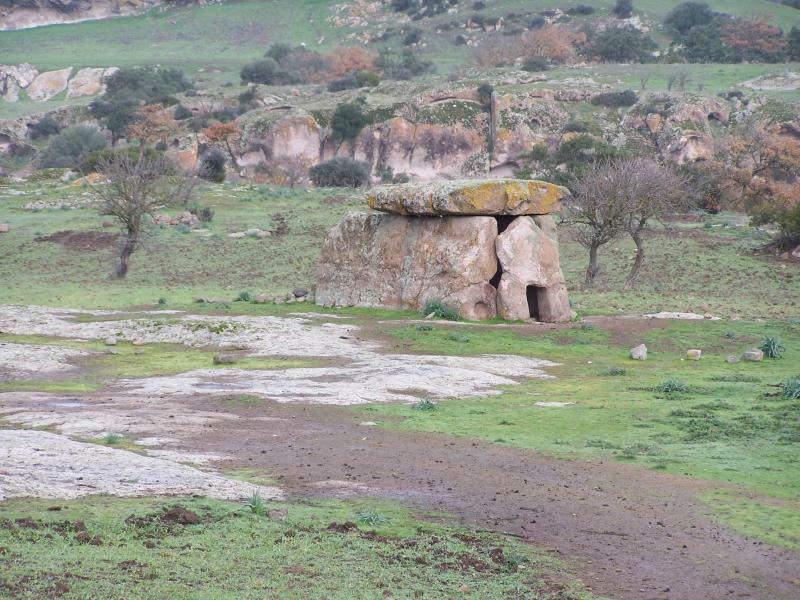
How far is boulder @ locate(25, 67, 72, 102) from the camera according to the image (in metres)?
117

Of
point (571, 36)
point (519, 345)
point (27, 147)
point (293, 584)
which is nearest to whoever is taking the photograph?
point (293, 584)

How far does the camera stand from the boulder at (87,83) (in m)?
116

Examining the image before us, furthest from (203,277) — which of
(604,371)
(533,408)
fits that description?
(533,408)

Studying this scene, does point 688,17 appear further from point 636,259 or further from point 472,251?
point 472,251

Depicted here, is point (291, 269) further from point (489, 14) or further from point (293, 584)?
point (489, 14)

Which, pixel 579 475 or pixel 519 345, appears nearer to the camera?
pixel 579 475

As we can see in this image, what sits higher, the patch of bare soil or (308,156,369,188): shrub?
(308,156,369,188): shrub

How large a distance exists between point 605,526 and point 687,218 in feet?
163

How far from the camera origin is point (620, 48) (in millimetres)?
110688

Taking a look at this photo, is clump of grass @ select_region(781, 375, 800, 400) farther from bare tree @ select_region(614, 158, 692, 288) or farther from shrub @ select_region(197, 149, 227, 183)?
shrub @ select_region(197, 149, 227, 183)

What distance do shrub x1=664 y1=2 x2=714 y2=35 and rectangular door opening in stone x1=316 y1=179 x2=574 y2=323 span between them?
3965 inches

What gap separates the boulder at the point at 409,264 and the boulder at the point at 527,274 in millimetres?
464

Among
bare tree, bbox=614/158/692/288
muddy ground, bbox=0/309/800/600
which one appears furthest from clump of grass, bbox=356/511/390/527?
bare tree, bbox=614/158/692/288

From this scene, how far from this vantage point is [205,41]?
14000 centimetres
